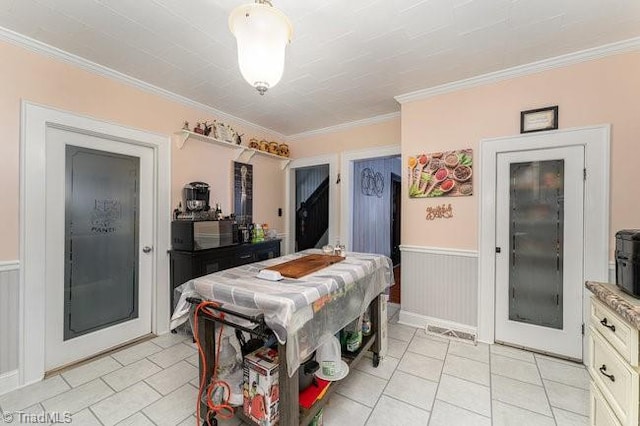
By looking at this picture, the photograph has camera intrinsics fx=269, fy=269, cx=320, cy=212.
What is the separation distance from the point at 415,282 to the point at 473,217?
0.97m

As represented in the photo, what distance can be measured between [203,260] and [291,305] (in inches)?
78.3

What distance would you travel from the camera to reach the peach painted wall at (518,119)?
2.17m

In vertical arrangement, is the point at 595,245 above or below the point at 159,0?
below

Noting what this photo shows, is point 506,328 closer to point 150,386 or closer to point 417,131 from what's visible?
point 417,131

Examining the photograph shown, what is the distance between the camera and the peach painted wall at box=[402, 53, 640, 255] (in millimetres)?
2166

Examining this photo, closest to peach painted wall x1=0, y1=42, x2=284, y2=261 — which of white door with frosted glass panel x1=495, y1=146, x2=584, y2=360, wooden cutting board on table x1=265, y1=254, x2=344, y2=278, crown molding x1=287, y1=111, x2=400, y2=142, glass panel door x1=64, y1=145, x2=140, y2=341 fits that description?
glass panel door x1=64, y1=145, x2=140, y2=341

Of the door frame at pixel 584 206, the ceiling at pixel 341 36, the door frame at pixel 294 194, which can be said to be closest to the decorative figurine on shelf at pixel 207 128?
the ceiling at pixel 341 36

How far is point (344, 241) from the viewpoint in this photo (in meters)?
4.11

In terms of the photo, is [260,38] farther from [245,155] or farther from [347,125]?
[347,125]

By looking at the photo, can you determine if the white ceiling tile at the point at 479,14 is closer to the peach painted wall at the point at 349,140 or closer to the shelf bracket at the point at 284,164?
the peach painted wall at the point at 349,140

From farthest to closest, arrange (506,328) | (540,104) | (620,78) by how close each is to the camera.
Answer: (506,328)
(540,104)
(620,78)

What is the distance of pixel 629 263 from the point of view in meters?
1.23

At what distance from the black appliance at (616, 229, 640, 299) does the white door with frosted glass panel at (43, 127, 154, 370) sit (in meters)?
3.64

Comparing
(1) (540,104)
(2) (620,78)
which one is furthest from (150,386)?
(2) (620,78)
